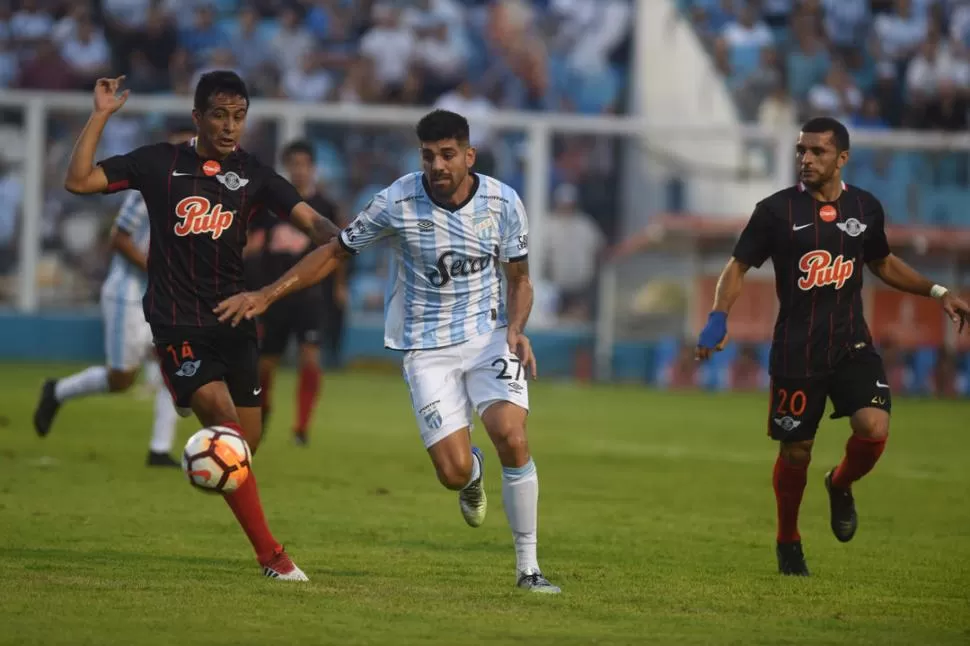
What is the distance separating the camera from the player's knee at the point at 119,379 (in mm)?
12203

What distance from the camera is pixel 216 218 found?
806 centimetres

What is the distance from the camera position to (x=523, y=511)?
7.53 metres

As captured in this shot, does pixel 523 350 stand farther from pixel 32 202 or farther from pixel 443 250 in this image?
pixel 32 202

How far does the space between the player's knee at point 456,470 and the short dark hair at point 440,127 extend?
1539 millimetres

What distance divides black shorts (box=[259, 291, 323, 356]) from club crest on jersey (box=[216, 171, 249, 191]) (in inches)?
232

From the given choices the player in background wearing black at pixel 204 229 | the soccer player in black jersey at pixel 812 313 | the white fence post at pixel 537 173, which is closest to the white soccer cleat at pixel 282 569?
the player in background wearing black at pixel 204 229

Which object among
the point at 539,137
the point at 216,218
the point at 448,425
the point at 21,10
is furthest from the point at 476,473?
the point at 21,10

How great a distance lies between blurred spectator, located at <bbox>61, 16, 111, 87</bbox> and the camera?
993 inches

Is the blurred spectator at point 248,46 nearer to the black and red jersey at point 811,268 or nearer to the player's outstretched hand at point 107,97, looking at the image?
the player's outstretched hand at point 107,97

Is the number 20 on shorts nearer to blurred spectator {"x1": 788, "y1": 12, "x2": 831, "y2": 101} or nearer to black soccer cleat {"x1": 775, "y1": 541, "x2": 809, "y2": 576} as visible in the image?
black soccer cleat {"x1": 775, "y1": 541, "x2": 809, "y2": 576}

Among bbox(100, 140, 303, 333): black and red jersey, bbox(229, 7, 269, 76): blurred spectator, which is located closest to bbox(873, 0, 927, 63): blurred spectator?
bbox(229, 7, 269, 76): blurred spectator

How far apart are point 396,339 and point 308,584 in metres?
1.34

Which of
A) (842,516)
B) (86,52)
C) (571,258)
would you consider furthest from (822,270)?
(86,52)

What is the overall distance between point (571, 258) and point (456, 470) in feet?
52.1
